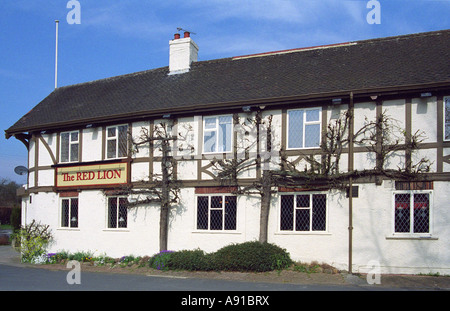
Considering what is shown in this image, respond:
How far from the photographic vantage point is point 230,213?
16172 millimetres

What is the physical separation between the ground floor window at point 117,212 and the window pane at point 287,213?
5.86 meters

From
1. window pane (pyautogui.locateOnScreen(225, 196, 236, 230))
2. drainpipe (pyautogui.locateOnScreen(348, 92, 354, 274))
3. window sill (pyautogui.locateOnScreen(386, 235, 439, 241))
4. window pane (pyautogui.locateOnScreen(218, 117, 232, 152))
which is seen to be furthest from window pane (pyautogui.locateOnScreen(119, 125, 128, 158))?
window sill (pyautogui.locateOnScreen(386, 235, 439, 241))

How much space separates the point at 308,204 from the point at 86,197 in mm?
8552

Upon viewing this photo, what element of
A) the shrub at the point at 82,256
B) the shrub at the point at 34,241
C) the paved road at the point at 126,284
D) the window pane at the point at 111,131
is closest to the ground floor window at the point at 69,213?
the shrub at the point at 34,241

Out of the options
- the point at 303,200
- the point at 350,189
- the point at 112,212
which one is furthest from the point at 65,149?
the point at 350,189

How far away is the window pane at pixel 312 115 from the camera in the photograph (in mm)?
15211

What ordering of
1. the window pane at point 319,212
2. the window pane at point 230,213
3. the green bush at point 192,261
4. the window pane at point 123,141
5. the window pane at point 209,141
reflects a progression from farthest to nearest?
the window pane at point 123,141
the window pane at point 209,141
the window pane at point 230,213
the window pane at point 319,212
the green bush at point 192,261

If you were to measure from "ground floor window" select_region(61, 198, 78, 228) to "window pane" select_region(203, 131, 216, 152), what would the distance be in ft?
19.6

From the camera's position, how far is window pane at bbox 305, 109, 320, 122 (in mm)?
15211

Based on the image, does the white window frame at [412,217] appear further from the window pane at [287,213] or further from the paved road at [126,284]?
the window pane at [287,213]

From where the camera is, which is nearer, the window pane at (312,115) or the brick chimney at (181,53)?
the window pane at (312,115)

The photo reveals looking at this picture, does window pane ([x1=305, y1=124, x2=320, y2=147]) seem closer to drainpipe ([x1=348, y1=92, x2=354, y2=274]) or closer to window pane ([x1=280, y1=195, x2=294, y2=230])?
drainpipe ([x1=348, y1=92, x2=354, y2=274])

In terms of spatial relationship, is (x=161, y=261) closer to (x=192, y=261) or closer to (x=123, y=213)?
(x=192, y=261)
